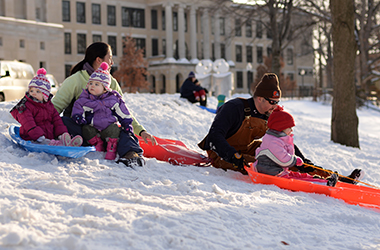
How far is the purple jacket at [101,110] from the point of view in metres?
4.67

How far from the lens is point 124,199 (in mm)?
3184

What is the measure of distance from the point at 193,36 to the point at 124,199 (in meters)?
49.2

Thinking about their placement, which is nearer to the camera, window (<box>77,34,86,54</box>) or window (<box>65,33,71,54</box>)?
window (<box>65,33,71,54</box>)

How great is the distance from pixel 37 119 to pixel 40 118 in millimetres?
35

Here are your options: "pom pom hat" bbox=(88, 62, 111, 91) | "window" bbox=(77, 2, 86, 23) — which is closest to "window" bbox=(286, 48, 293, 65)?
"window" bbox=(77, 2, 86, 23)

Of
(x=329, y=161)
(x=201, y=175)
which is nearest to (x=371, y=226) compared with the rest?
(x=201, y=175)

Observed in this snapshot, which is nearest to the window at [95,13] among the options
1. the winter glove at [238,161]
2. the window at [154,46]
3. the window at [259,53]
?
the window at [154,46]

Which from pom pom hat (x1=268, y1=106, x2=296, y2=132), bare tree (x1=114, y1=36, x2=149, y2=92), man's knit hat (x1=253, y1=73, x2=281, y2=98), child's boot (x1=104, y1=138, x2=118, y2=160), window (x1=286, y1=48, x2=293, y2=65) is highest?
window (x1=286, y1=48, x2=293, y2=65)

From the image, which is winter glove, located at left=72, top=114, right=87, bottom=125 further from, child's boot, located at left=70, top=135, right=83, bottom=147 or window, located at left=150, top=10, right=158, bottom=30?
window, located at left=150, top=10, right=158, bottom=30

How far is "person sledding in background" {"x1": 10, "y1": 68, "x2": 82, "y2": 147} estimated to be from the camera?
4.45 meters

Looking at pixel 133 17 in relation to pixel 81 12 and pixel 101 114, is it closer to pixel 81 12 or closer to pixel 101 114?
pixel 81 12

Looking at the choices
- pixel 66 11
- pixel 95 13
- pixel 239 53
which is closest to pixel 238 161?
pixel 66 11

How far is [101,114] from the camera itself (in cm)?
469

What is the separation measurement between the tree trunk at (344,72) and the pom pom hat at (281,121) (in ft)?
21.0
